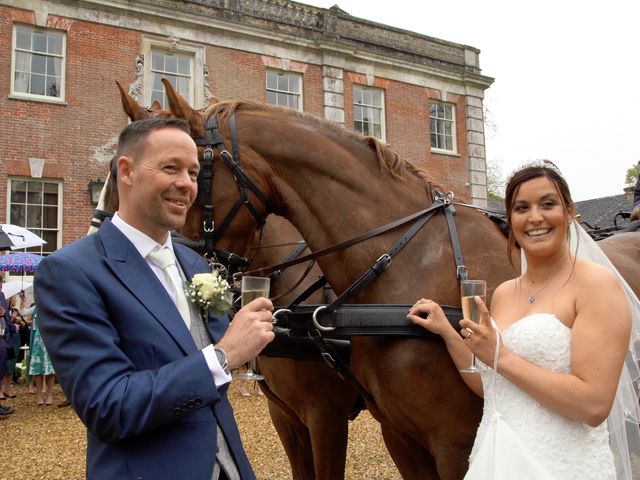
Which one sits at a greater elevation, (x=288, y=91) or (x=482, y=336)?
(x=288, y=91)

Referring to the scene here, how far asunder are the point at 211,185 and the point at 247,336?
130 centimetres

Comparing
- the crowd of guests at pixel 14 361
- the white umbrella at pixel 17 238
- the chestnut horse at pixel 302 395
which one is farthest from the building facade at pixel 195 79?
the chestnut horse at pixel 302 395

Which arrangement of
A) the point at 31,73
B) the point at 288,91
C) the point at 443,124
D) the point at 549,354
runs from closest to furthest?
the point at 549,354
the point at 31,73
the point at 288,91
the point at 443,124

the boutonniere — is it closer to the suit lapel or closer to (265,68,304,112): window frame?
the suit lapel

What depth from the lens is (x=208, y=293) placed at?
1.73m

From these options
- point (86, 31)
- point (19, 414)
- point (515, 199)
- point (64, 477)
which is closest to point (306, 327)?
point (515, 199)

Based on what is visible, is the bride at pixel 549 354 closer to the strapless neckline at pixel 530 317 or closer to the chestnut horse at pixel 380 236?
the strapless neckline at pixel 530 317

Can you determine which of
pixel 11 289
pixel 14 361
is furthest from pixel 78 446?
pixel 11 289

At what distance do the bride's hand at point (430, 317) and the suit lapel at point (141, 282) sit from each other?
3.29ft

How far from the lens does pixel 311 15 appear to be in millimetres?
15328

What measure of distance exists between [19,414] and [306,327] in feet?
25.1

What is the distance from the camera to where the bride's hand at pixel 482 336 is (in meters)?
1.84

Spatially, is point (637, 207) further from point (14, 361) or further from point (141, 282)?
point (14, 361)

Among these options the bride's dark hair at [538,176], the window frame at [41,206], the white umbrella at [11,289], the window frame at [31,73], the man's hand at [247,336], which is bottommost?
the man's hand at [247,336]
